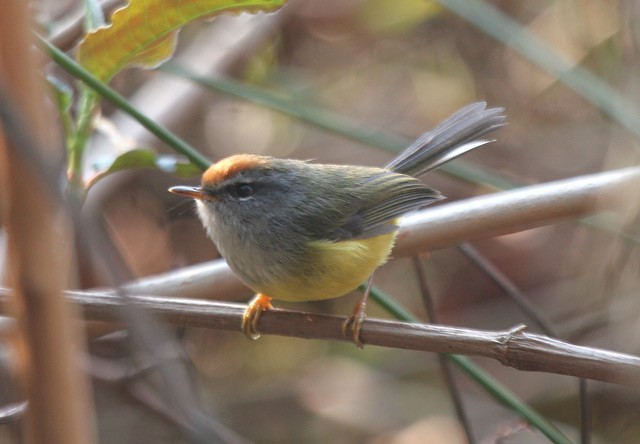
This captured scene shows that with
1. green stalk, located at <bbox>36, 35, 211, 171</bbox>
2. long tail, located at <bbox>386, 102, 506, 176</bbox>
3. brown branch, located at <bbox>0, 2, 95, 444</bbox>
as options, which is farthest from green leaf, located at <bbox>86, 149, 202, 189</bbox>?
brown branch, located at <bbox>0, 2, 95, 444</bbox>

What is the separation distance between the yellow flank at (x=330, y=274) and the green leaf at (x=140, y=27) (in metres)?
0.83

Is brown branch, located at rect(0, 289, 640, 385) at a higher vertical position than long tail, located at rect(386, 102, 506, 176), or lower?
lower

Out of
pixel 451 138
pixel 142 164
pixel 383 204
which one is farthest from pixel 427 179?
pixel 142 164

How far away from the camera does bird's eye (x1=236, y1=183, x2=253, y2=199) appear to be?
283 centimetres

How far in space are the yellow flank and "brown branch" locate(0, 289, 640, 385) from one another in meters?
0.18

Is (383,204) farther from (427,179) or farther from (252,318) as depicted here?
(427,179)

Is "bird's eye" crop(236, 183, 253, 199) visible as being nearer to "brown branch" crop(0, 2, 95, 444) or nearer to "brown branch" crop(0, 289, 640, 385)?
"brown branch" crop(0, 289, 640, 385)

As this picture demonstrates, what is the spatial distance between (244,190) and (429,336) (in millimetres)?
1178

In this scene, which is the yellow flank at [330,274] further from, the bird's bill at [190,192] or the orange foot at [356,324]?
the bird's bill at [190,192]

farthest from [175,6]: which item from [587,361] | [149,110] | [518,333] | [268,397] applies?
[268,397]

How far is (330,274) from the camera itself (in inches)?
101

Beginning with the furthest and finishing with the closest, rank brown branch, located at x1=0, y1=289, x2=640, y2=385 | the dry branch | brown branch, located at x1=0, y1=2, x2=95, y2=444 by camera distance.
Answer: the dry branch
brown branch, located at x1=0, y1=289, x2=640, y2=385
brown branch, located at x1=0, y1=2, x2=95, y2=444

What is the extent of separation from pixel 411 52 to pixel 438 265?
1.52 m

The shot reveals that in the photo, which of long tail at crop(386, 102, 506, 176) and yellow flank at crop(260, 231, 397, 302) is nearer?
yellow flank at crop(260, 231, 397, 302)
